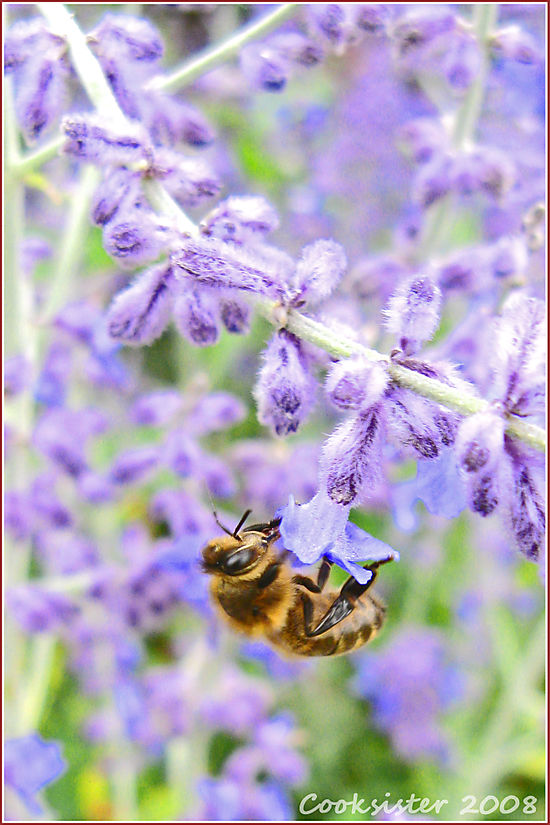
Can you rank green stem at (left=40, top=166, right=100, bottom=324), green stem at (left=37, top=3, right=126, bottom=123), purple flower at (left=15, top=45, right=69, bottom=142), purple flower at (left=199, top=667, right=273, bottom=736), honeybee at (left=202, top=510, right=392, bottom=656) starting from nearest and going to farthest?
green stem at (left=37, top=3, right=126, bottom=123), purple flower at (left=15, top=45, right=69, bottom=142), honeybee at (left=202, top=510, right=392, bottom=656), green stem at (left=40, top=166, right=100, bottom=324), purple flower at (left=199, top=667, right=273, bottom=736)

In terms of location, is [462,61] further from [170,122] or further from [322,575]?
[322,575]

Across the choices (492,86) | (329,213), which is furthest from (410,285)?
(329,213)

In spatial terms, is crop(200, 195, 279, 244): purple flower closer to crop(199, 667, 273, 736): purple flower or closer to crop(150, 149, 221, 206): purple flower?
crop(150, 149, 221, 206): purple flower

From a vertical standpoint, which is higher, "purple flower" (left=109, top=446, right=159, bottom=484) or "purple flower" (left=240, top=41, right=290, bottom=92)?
"purple flower" (left=240, top=41, right=290, bottom=92)

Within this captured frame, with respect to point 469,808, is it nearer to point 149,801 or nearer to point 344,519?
point 149,801

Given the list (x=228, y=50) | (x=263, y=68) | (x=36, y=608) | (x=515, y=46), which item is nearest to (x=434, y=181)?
(x=515, y=46)

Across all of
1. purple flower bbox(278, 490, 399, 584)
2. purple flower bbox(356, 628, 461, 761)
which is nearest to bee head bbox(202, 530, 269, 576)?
purple flower bbox(278, 490, 399, 584)

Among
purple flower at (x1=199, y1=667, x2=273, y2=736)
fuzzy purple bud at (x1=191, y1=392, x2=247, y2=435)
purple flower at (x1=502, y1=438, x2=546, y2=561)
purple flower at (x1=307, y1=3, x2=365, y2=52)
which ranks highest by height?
purple flower at (x1=307, y1=3, x2=365, y2=52)
